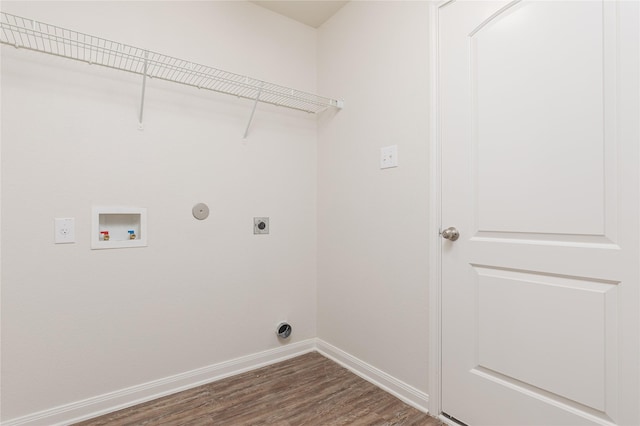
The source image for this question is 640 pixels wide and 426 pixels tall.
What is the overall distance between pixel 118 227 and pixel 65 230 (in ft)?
0.72

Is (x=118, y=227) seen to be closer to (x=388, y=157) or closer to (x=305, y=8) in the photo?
(x=388, y=157)

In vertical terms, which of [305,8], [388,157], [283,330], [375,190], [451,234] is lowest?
[283,330]

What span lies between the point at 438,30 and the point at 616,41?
728mm

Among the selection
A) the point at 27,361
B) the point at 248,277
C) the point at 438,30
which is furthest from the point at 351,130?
the point at 27,361

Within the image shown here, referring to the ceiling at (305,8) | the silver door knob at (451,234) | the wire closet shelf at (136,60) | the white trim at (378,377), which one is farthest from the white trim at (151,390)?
the ceiling at (305,8)

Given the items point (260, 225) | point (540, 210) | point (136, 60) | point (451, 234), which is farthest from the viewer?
point (260, 225)

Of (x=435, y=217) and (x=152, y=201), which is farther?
(x=152, y=201)

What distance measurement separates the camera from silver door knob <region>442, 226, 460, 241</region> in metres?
1.53

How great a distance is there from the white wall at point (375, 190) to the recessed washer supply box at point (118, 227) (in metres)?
1.16

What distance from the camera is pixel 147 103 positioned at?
1.75 metres

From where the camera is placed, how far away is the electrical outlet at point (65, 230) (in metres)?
1.53

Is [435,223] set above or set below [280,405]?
above

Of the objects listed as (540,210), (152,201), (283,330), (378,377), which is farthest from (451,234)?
(152,201)

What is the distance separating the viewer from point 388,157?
186 centimetres
